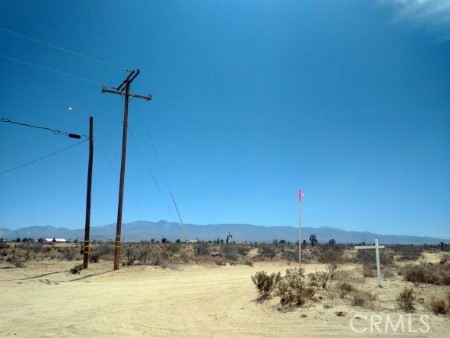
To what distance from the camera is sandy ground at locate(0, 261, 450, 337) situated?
24.8ft

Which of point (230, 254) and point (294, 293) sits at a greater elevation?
point (294, 293)

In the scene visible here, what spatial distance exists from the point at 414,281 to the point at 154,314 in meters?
10.0

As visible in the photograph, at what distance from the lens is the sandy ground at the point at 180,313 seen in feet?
24.8

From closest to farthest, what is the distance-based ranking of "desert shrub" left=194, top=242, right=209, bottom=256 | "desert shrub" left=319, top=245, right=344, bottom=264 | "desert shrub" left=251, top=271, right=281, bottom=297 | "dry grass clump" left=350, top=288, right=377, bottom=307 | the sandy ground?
the sandy ground
"dry grass clump" left=350, top=288, right=377, bottom=307
"desert shrub" left=251, top=271, right=281, bottom=297
"desert shrub" left=319, top=245, right=344, bottom=264
"desert shrub" left=194, top=242, right=209, bottom=256

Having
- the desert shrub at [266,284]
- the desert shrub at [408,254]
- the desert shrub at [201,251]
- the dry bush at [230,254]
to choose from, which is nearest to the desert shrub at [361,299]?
the desert shrub at [266,284]

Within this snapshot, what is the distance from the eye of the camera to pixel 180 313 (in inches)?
359

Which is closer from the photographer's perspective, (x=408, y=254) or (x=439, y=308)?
(x=439, y=308)

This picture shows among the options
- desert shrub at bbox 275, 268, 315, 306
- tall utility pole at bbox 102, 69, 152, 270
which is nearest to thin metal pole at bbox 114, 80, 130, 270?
tall utility pole at bbox 102, 69, 152, 270

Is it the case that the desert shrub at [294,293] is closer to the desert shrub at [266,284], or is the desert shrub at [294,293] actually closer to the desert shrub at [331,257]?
the desert shrub at [266,284]

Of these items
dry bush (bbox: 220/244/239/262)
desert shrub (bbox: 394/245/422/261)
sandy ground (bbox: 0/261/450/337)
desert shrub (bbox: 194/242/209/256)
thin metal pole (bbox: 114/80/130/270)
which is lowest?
desert shrub (bbox: 394/245/422/261)

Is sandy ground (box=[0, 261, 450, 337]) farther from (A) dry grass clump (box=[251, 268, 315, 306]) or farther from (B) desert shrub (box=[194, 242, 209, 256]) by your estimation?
(B) desert shrub (box=[194, 242, 209, 256])

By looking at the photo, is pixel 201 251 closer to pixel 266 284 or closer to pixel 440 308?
pixel 266 284

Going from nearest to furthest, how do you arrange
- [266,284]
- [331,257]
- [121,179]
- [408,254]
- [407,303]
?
[407,303] < [266,284] < [121,179] < [331,257] < [408,254]

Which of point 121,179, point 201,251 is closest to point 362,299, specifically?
point 121,179
